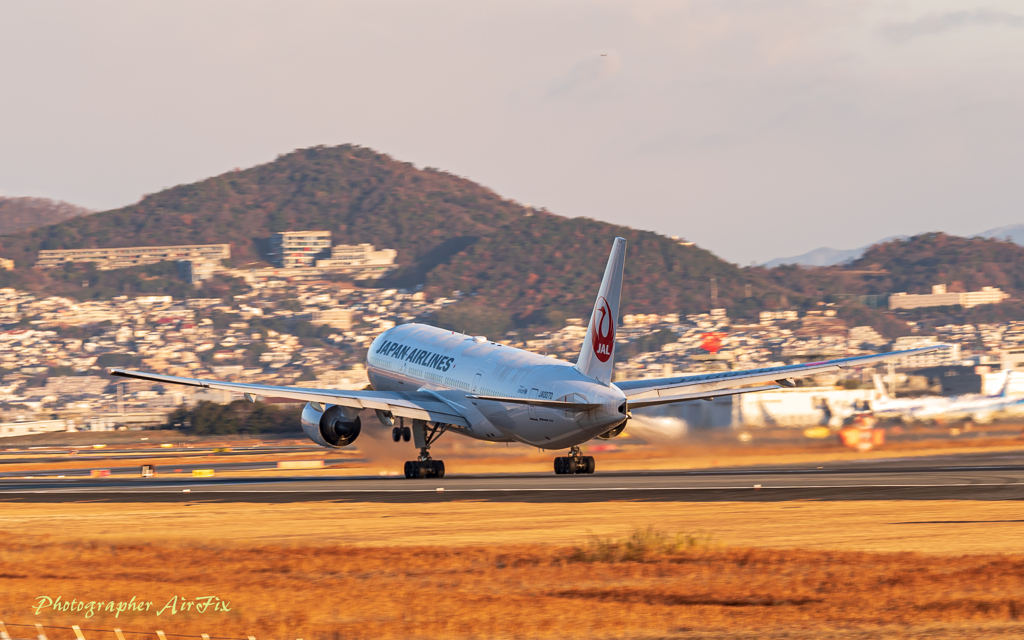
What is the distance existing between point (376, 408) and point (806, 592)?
34.7 m

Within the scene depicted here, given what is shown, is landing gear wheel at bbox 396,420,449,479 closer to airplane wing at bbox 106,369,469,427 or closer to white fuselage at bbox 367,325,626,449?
airplane wing at bbox 106,369,469,427

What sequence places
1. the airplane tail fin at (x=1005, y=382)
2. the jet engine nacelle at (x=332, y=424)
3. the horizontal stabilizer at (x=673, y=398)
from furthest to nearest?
the airplane tail fin at (x=1005, y=382)
the jet engine nacelle at (x=332, y=424)
the horizontal stabilizer at (x=673, y=398)

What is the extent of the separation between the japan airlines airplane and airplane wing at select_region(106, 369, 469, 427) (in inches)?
1.8

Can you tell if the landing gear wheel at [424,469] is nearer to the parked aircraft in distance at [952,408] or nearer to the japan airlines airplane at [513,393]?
the japan airlines airplane at [513,393]

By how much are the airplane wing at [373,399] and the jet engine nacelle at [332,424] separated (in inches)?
29.7

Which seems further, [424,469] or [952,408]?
[952,408]

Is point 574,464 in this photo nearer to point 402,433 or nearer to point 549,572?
point 402,433

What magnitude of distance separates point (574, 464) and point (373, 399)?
8175 millimetres

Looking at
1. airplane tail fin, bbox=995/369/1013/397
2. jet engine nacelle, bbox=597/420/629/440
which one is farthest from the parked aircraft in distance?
jet engine nacelle, bbox=597/420/629/440

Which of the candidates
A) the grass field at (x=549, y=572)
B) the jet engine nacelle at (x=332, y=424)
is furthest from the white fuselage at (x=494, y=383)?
the grass field at (x=549, y=572)

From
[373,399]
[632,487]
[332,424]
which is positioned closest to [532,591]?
[632,487]

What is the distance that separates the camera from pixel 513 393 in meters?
48.0

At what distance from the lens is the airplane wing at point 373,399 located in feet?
158

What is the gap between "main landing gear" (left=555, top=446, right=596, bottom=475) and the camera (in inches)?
1948
